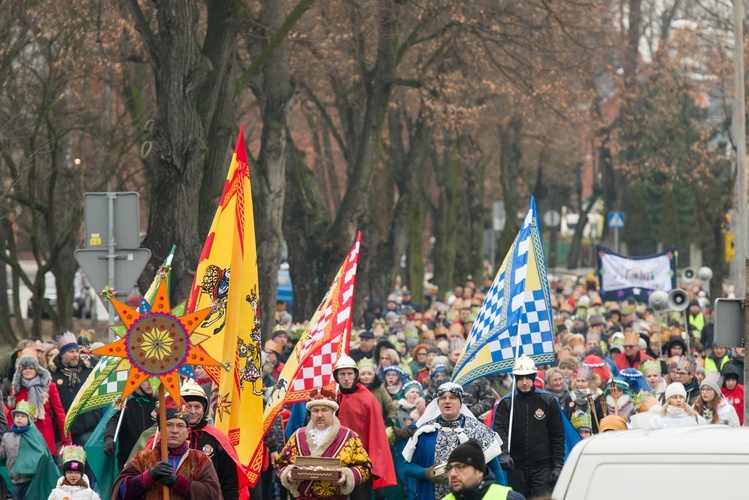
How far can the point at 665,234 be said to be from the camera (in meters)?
72.2

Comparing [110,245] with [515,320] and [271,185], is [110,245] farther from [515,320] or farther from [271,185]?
[271,185]

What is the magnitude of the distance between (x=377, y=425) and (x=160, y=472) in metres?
3.87

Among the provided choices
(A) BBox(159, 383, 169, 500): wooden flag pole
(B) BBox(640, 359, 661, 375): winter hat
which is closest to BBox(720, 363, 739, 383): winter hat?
(B) BBox(640, 359, 661, 375): winter hat

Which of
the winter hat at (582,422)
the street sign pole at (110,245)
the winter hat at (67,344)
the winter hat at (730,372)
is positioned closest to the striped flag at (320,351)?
the street sign pole at (110,245)

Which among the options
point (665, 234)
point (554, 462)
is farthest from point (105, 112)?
point (665, 234)

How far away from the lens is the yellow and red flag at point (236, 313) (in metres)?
10.5

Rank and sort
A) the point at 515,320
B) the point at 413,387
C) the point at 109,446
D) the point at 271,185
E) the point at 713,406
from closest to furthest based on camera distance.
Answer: the point at 109,446 < the point at 713,406 < the point at 515,320 < the point at 413,387 < the point at 271,185

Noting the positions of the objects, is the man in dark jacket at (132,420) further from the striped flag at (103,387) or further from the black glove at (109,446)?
the striped flag at (103,387)

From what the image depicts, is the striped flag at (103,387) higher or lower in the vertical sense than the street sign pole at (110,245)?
lower

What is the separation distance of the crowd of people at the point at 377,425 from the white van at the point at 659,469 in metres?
2.23

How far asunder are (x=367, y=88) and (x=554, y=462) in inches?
619

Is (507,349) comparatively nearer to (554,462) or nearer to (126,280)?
(554,462)

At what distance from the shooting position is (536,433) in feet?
37.6

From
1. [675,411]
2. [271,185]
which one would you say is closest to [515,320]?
[675,411]
